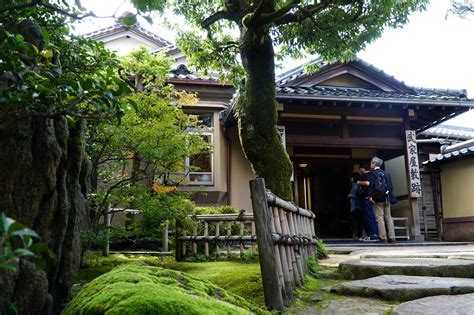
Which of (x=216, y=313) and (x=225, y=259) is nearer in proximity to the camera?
(x=216, y=313)

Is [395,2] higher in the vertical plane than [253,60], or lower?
higher

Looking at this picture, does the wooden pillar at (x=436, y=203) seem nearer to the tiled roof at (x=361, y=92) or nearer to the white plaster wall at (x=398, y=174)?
the white plaster wall at (x=398, y=174)

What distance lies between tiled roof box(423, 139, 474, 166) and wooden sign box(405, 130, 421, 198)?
164 centimetres

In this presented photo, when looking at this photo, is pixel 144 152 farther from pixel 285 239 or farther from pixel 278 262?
pixel 278 262

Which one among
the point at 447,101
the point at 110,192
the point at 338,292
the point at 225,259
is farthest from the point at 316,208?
the point at 338,292

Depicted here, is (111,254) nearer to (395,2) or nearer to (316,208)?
(395,2)

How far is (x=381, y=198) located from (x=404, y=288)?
22.0 feet

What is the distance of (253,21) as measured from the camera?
6117mm

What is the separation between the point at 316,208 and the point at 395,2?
34.6 ft

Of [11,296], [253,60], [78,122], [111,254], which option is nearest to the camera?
[11,296]

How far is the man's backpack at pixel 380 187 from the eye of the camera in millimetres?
9930

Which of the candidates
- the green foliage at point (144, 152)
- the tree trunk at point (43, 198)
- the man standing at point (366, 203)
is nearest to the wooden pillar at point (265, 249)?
the tree trunk at point (43, 198)

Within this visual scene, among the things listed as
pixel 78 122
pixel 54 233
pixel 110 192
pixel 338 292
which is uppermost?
pixel 78 122

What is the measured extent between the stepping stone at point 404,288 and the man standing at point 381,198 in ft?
19.9
